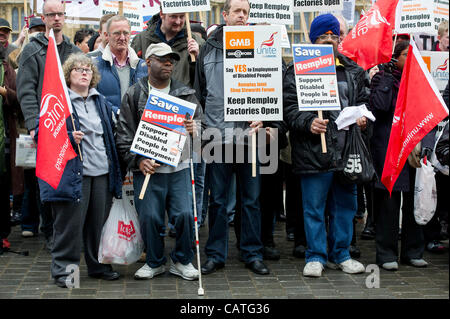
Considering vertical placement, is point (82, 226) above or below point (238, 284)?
above

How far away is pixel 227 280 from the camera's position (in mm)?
7211

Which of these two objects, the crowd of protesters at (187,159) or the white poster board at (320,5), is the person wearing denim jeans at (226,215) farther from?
the white poster board at (320,5)

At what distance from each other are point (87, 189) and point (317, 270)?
2398 millimetres

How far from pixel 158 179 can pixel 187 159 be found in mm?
359

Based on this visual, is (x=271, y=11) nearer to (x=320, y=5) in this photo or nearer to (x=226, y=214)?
(x=320, y=5)

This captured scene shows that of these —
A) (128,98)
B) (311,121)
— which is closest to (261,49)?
(311,121)

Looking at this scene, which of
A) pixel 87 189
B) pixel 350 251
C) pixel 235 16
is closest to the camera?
pixel 87 189

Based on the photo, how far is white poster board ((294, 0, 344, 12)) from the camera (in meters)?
9.25

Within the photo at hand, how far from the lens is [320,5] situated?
926 cm

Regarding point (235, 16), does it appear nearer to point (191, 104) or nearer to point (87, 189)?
point (191, 104)

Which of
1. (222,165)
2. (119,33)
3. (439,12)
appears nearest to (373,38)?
(222,165)

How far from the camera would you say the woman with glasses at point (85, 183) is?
6.86m

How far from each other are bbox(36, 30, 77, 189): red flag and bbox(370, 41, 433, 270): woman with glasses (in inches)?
125

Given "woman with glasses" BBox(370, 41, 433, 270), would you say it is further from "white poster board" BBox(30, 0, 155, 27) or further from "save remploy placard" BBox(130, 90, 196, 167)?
"white poster board" BBox(30, 0, 155, 27)
